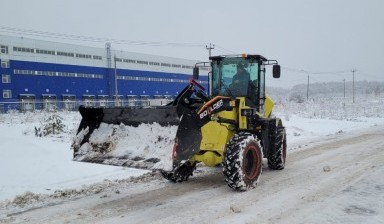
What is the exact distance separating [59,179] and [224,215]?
424cm

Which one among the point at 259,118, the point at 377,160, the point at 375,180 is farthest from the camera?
the point at 377,160

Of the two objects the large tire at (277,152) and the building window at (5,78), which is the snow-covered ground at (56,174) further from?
the building window at (5,78)

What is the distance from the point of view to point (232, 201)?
6.42 metres

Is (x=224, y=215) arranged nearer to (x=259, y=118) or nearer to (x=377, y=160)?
(x=259, y=118)

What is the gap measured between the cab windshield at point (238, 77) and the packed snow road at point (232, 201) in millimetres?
1859

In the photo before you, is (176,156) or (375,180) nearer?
(176,156)

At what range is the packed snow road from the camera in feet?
18.1

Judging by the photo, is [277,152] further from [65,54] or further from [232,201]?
[65,54]

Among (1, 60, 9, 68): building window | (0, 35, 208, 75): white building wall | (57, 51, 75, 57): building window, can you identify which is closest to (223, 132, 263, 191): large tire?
(1, 60, 9, 68): building window

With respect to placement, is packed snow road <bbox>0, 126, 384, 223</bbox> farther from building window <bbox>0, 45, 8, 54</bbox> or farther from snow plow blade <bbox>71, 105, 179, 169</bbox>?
building window <bbox>0, 45, 8, 54</bbox>

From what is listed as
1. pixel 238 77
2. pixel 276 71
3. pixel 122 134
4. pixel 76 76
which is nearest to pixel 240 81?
pixel 238 77

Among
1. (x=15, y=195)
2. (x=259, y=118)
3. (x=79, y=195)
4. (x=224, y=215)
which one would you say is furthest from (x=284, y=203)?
(x=15, y=195)

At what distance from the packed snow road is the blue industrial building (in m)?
23.8

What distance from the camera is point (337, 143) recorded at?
14461 mm
